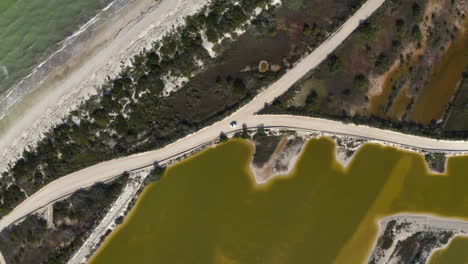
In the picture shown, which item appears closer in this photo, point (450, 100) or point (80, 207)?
point (80, 207)

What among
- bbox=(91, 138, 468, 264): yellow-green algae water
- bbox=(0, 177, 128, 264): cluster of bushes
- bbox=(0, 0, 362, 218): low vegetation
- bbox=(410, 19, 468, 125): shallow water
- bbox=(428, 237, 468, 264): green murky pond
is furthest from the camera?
bbox=(428, 237, 468, 264): green murky pond

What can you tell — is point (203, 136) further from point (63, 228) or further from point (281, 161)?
point (63, 228)

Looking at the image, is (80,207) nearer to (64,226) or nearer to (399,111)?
(64,226)

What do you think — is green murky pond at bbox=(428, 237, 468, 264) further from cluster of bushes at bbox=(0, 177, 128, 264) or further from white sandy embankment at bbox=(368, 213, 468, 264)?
cluster of bushes at bbox=(0, 177, 128, 264)

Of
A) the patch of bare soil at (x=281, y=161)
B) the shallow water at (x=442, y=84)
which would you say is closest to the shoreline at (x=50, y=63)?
the patch of bare soil at (x=281, y=161)

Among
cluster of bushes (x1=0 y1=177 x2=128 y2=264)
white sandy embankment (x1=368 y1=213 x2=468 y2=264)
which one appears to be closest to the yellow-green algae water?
white sandy embankment (x1=368 y1=213 x2=468 y2=264)

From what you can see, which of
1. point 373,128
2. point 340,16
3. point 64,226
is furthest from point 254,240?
point 340,16

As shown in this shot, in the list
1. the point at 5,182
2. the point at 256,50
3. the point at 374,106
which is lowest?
the point at 374,106

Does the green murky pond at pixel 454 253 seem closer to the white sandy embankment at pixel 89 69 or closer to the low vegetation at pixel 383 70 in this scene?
the low vegetation at pixel 383 70
